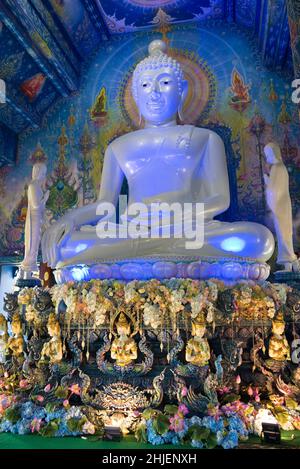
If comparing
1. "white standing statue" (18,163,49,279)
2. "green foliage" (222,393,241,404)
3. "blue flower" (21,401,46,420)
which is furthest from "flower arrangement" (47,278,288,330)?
"white standing statue" (18,163,49,279)

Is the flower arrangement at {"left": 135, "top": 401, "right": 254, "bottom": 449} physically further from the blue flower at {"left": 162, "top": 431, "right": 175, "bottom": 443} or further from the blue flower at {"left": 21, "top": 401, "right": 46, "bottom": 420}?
the blue flower at {"left": 21, "top": 401, "right": 46, "bottom": 420}

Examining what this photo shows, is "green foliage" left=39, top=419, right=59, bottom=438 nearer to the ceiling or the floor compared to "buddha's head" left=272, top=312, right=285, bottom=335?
nearer to the floor

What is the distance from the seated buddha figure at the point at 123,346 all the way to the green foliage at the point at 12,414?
0.67 metres

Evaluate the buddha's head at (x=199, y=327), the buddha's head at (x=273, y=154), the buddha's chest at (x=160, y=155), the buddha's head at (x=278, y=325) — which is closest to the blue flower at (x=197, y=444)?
the buddha's head at (x=199, y=327)

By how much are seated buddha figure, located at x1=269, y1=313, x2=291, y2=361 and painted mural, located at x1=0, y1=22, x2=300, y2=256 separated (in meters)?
2.08

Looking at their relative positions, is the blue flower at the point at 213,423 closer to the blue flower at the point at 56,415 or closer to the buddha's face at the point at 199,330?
the buddha's face at the point at 199,330

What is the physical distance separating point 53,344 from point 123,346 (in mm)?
492

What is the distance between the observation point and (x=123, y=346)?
249 cm

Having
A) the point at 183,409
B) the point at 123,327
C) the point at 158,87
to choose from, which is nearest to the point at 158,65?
the point at 158,87

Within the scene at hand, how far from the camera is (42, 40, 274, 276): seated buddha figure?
296 cm

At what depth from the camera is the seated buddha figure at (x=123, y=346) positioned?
8.14 feet

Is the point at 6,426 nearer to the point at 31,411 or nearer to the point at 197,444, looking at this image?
the point at 31,411

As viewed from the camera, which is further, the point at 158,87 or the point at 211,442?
the point at 158,87
